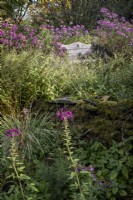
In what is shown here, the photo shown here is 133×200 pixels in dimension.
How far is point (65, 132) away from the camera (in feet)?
10.8

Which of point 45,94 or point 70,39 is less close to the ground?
point 45,94

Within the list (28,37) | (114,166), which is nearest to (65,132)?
(114,166)

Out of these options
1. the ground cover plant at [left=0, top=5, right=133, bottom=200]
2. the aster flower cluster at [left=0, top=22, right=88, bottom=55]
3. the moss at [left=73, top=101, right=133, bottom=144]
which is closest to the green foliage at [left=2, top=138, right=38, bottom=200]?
the ground cover plant at [left=0, top=5, right=133, bottom=200]

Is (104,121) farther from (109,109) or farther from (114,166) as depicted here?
(114,166)

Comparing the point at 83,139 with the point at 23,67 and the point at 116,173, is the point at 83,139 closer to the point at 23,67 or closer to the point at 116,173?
the point at 116,173

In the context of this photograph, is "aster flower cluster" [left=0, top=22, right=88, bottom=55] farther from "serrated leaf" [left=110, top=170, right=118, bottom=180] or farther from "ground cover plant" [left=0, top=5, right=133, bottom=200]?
"serrated leaf" [left=110, top=170, right=118, bottom=180]

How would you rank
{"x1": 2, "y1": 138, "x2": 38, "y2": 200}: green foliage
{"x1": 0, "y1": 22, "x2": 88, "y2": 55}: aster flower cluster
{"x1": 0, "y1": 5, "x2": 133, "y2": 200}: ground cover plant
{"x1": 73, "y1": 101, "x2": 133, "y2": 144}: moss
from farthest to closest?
{"x1": 0, "y1": 22, "x2": 88, "y2": 55}: aster flower cluster → {"x1": 73, "y1": 101, "x2": 133, "y2": 144}: moss → {"x1": 0, "y1": 5, "x2": 133, "y2": 200}: ground cover plant → {"x1": 2, "y1": 138, "x2": 38, "y2": 200}: green foliage

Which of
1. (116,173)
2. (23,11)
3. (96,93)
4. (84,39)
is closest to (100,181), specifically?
(116,173)

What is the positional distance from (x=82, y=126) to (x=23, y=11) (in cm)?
1078

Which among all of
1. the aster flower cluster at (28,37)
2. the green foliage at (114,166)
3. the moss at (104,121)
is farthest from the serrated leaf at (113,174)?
the aster flower cluster at (28,37)

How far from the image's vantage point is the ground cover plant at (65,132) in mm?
2857

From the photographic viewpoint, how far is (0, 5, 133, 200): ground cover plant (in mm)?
2857

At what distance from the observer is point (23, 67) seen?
4953 mm

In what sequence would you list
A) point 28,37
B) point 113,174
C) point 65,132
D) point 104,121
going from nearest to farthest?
1. point 113,174
2. point 65,132
3. point 104,121
4. point 28,37
